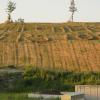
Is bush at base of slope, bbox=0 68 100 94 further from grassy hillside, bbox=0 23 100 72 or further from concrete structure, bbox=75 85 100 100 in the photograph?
concrete structure, bbox=75 85 100 100

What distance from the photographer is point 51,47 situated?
3672 cm

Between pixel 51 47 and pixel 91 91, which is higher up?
pixel 51 47

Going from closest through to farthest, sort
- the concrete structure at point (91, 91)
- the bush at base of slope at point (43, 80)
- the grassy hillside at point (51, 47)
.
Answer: the concrete structure at point (91, 91) → the bush at base of slope at point (43, 80) → the grassy hillside at point (51, 47)

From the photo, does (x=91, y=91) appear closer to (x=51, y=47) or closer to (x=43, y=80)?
(x=43, y=80)

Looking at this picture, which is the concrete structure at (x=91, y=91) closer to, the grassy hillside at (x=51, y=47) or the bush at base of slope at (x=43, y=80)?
the bush at base of slope at (x=43, y=80)

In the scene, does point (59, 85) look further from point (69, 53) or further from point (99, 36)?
point (99, 36)

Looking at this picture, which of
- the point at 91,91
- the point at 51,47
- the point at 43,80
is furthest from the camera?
the point at 51,47

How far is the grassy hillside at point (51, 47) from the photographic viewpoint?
107 ft

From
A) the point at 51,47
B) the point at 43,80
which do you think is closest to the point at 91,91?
the point at 43,80

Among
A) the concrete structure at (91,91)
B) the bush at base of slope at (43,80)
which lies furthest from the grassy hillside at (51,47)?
the concrete structure at (91,91)

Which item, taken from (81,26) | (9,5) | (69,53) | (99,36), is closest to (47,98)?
(69,53)

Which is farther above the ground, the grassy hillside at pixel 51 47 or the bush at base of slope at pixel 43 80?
the grassy hillside at pixel 51 47

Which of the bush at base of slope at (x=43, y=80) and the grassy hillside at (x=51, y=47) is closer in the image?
the bush at base of slope at (x=43, y=80)

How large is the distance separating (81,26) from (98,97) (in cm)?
2880
